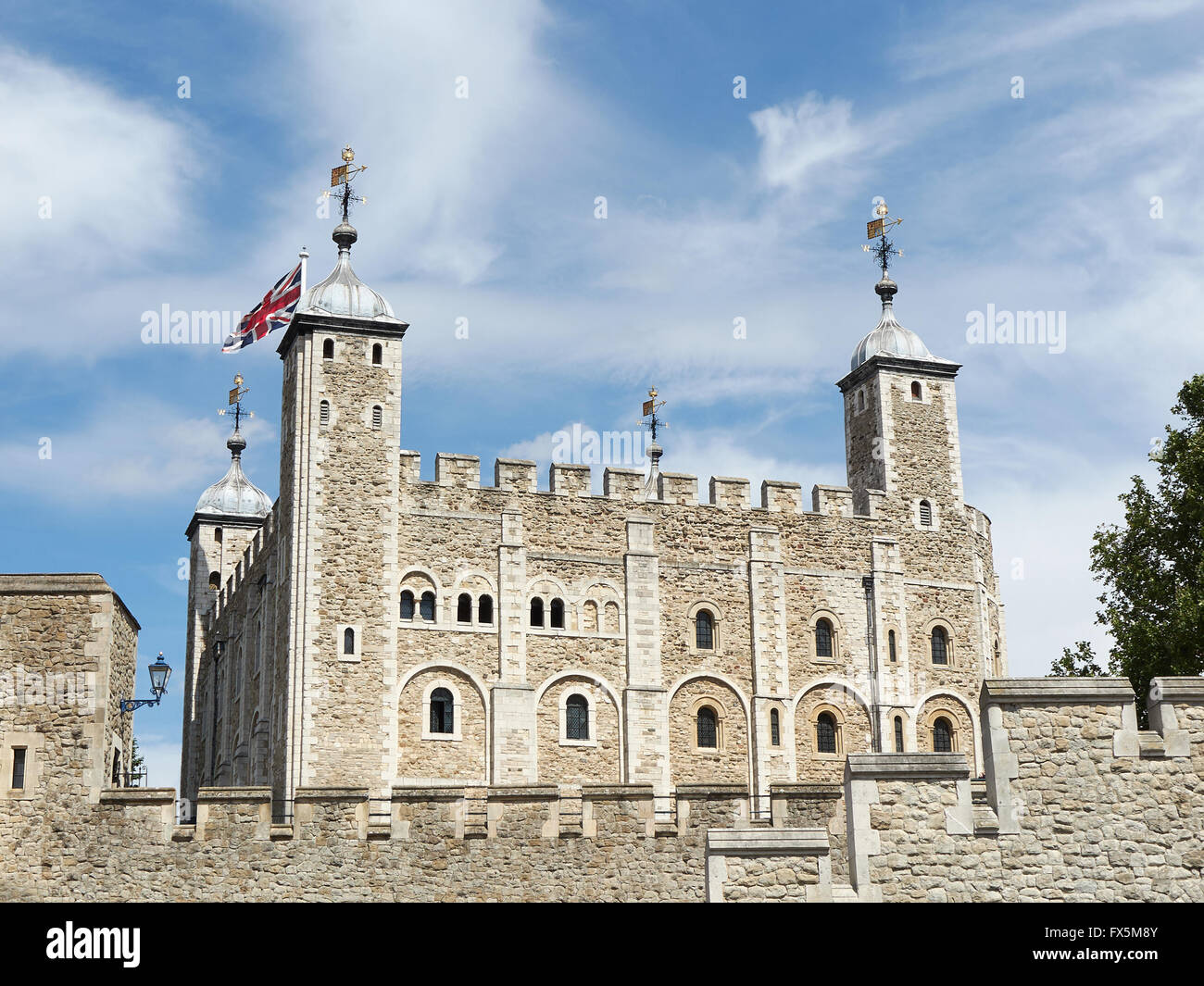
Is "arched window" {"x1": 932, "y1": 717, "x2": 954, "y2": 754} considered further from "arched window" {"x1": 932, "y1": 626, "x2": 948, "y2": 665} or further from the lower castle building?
"arched window" {"x1": 932, "y1": 626, "x2": 948, "y2": 665}

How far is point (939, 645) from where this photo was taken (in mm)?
45531

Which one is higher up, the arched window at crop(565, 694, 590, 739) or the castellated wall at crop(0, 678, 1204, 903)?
the arched window at crop(565, 694, 590, 739)

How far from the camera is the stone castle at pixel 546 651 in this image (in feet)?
85.2

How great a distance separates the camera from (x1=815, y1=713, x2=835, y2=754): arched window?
4361 centimetres

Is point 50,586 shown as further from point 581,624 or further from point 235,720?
point 235,720

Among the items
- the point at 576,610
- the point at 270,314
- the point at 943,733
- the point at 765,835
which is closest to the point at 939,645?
the point at 943,733

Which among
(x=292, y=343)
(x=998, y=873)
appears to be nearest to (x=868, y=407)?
(x=292, y=343)

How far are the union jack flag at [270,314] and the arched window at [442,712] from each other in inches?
378

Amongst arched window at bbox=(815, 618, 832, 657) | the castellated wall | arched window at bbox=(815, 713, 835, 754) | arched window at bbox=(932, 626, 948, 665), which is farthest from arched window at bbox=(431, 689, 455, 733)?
the castellated wall

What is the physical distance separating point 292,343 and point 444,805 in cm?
1897

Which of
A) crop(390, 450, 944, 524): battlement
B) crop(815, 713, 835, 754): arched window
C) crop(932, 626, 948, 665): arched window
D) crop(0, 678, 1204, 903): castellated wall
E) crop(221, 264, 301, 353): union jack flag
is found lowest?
crop(0, 678, 1204, 903): castellated wall

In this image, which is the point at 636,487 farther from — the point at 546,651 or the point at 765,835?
the point at 765,835

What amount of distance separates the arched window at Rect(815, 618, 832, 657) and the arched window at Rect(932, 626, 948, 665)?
294 cm
